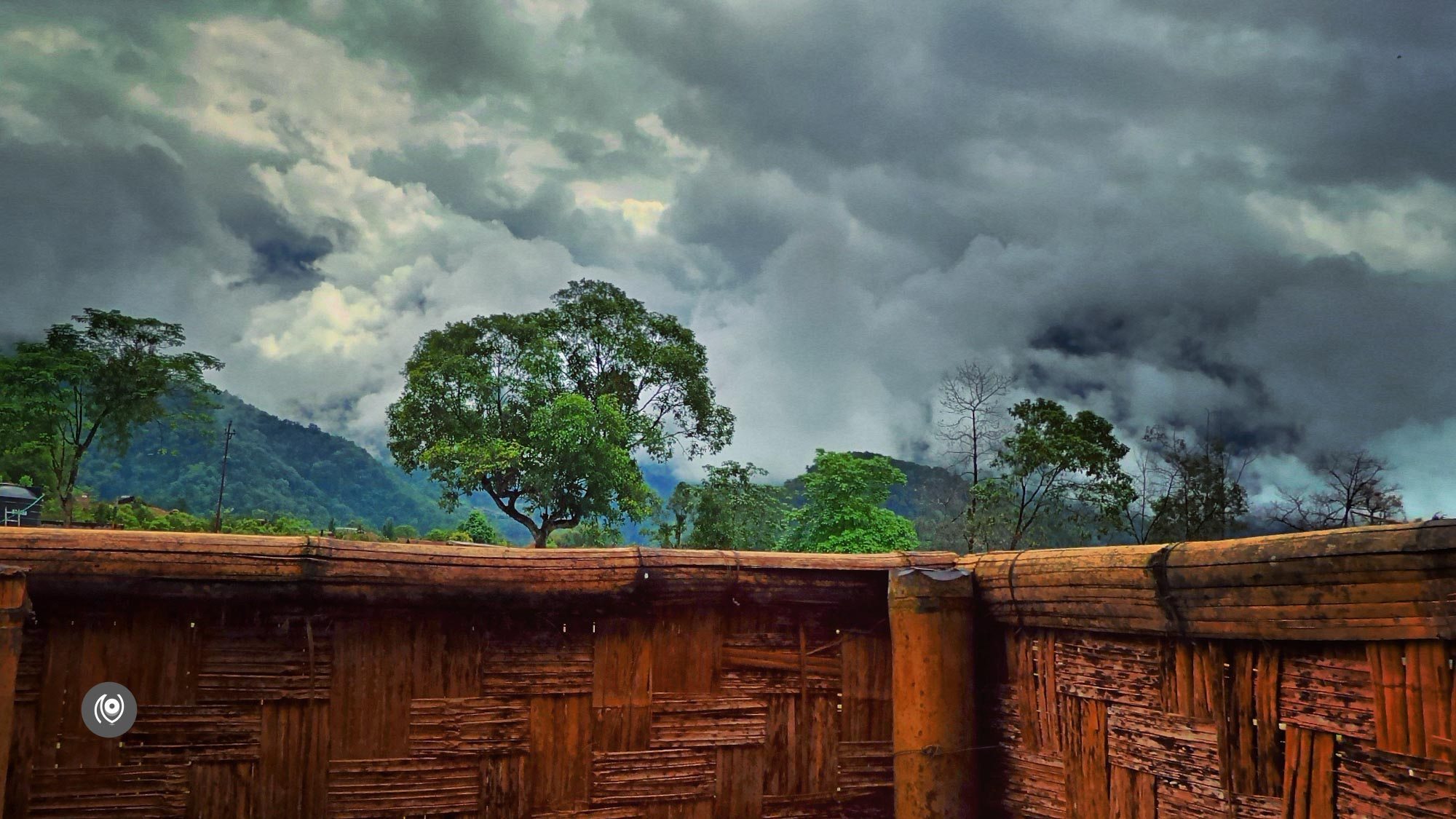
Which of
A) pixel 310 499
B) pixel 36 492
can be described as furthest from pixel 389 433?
pixel 310 499

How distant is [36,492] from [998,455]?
34.7m

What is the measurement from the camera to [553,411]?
92.4 ft

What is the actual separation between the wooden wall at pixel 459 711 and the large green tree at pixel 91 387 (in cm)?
Answer: 3298

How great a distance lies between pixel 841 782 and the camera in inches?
154

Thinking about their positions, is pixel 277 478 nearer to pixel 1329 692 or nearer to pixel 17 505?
pixel 17 505

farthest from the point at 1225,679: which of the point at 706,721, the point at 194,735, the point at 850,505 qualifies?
the point at 850,505

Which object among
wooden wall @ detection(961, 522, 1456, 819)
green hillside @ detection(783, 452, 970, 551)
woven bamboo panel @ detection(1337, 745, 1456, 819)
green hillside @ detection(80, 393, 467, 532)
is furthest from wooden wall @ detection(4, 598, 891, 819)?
green hillside @ detection(80, 393, 467, 532)

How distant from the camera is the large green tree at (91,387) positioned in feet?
104

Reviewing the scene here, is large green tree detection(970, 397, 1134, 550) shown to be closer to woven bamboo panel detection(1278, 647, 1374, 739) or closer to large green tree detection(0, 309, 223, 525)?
woven bamboo panel detection(1278, 647, 1374, 739)

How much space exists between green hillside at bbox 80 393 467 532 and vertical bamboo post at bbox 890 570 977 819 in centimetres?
7382

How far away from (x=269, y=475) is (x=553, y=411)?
85.2 meters

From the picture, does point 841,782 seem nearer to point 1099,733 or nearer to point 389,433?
point 1099,733

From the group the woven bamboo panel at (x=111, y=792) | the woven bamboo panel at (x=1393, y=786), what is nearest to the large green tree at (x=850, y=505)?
the woven bamboo panel at (x=111, y=792)

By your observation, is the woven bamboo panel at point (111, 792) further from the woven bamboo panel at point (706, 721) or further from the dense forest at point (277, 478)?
the dense forest at point (277, 478)
